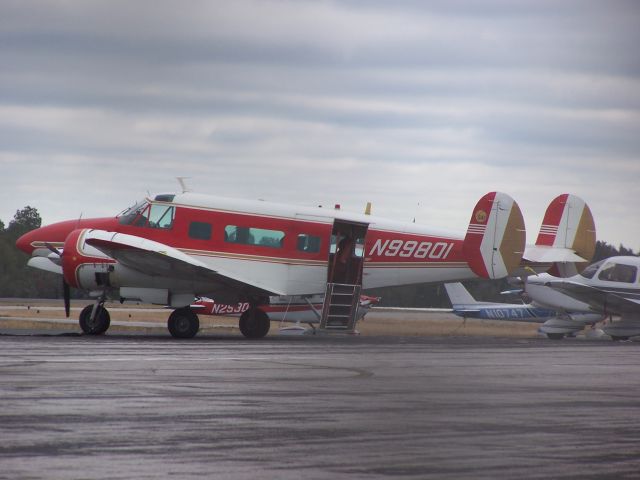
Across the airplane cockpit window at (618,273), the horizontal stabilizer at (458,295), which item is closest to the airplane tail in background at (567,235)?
the airplane cockpit window at (618,273)

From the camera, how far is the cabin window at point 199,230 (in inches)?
1125

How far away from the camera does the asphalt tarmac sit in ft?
27.7

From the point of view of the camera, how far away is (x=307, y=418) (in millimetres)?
11156

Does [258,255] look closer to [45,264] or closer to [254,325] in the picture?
[254,325]

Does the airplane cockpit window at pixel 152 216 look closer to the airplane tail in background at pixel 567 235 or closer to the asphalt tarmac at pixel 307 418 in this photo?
the asphalt tarmac at pixel 307 418

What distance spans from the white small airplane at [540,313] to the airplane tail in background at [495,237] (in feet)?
30.4

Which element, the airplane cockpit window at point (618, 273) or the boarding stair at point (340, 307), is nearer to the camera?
the boarding stair at point (340, 307)

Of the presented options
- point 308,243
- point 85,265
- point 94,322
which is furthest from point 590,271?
point 85,265

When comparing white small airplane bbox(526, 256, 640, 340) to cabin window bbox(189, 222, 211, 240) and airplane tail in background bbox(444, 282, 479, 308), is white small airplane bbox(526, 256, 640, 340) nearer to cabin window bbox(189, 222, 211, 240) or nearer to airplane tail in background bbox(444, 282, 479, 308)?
cabin window bbox(189, 222, 211, 240)

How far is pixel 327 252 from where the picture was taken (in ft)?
95.0

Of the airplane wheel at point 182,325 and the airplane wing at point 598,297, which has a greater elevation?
the airplane wing at point 598,297

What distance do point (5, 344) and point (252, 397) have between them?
405 inches

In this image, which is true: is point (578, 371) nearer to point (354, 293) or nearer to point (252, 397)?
point (252, 397)

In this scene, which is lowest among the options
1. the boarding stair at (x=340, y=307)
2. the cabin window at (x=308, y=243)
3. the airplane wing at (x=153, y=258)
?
the boarding stair at (x=340, y=307)
